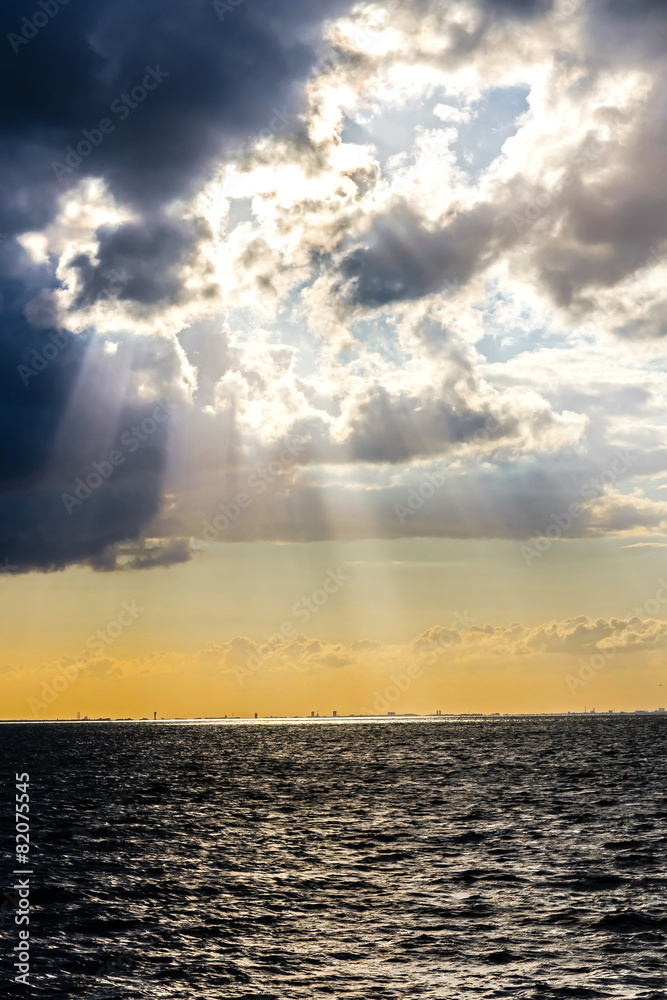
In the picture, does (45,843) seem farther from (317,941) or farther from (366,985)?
(366,985)

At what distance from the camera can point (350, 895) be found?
123 ft

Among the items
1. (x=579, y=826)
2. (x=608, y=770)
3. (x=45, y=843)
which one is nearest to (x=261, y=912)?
(x=45, y=843)

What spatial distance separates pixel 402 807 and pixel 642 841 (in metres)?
22.4

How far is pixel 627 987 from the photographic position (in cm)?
2556

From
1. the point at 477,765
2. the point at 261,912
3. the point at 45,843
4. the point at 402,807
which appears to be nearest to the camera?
the point at 261,912

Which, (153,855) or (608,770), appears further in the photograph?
(608,770)

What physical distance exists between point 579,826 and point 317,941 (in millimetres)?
31511

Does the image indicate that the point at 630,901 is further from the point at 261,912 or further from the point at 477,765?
the point at 477,765

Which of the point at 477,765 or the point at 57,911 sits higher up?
the point at 57,911

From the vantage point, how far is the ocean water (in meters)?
26.9

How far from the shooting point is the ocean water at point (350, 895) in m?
26.9

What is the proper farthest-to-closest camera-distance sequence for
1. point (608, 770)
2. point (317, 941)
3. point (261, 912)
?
point (608, 770), point (261, 912), point (317, 941)

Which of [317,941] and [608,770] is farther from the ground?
[317,941]

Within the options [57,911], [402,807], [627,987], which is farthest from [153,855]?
[627,987]
